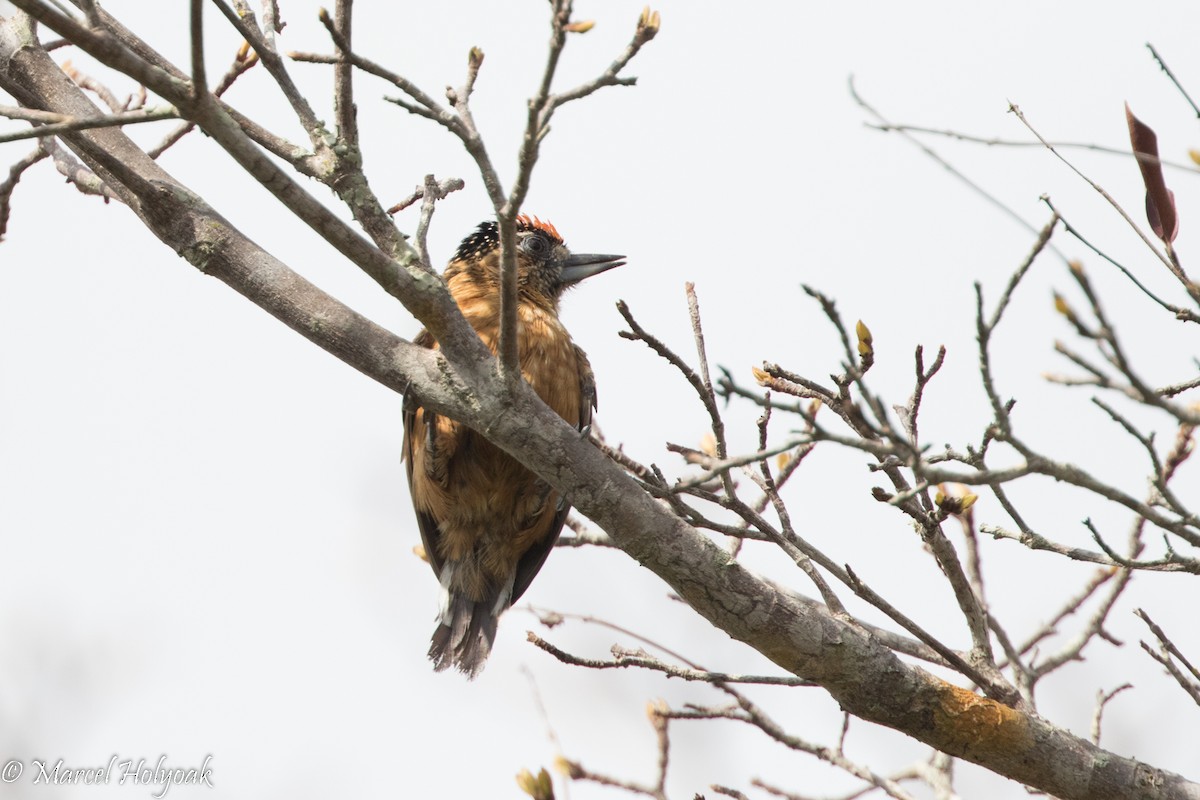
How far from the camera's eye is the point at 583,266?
19.7 feet

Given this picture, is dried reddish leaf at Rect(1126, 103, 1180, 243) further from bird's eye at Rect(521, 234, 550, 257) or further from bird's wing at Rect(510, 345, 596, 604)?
bird's eye at Rect(521, 234, 550, 257)

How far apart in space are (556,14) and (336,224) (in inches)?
28.3

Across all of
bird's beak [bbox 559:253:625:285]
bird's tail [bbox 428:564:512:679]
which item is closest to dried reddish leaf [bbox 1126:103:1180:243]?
bird's tail [bbox 428:564:512:679]

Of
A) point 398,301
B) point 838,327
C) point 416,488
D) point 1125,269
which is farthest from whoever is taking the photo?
point 416,488

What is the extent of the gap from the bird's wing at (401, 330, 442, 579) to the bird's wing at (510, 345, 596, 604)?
34cm

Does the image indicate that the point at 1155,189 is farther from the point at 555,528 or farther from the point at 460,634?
the point at 460,634

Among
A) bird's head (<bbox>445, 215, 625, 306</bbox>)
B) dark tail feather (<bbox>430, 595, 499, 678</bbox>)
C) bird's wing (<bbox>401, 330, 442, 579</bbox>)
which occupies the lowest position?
dark tail feather (<bbox>430, 595, 499, 678</bbox>)

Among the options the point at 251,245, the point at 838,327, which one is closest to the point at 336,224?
the point at 251,245

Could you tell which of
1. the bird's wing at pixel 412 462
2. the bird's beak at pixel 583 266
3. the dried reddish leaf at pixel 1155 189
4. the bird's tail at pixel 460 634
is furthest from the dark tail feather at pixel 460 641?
the dried reddish leaf at pixel 1155 189

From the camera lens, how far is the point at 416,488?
16.1 feet

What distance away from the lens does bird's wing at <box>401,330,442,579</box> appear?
4645mm

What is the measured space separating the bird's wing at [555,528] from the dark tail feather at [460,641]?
0.62 ft

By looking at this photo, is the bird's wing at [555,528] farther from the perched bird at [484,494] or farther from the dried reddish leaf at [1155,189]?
the dried reddish leaf at [1155,189]

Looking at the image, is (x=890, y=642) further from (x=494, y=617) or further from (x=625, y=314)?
(x=494, y=617)
